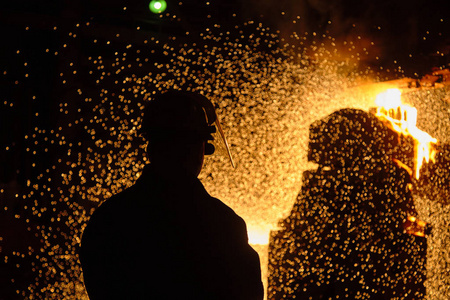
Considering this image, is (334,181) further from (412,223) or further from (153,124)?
(153,124)

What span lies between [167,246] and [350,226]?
6.61 ft

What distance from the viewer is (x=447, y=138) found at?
5297mm

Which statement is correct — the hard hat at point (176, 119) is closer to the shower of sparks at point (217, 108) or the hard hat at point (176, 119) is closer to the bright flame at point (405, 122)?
the bright flame at point (405, 122)

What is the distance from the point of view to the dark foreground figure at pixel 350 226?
268cm

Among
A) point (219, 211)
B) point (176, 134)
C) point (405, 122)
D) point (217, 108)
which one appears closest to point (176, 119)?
point (176, 134)

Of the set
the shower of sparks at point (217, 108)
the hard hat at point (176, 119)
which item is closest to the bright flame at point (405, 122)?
the shower of sparks at point (217, 108)

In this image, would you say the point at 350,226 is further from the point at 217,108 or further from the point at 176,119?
the point at 176,119

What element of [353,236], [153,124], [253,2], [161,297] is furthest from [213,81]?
[161,297]

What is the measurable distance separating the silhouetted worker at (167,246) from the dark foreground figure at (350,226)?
5.50ft

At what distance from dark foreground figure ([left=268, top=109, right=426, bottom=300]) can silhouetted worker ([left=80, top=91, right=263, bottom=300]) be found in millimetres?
1676

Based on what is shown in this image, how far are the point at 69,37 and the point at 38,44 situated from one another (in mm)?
693

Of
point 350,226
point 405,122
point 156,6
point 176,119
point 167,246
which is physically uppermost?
point 156,6

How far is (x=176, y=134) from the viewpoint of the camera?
1127 mm

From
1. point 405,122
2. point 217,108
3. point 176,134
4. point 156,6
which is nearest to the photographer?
point 176,134
